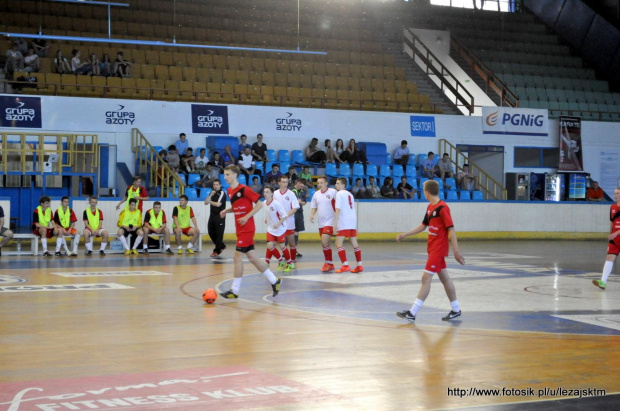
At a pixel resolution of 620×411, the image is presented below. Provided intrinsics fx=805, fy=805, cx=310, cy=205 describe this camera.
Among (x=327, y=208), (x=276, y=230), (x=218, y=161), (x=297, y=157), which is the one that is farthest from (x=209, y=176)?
(x=276, y=230)

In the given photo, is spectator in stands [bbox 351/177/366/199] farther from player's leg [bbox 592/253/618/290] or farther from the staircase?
player's leg [bbox 592/253/618/290]

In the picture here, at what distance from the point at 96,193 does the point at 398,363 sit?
19910 millimetres

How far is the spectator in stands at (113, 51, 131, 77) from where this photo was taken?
97.0ft

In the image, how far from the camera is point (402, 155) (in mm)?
31656

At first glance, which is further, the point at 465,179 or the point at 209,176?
the point at 465,179

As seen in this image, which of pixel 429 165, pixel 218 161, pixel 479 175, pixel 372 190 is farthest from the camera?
pixel 479 175

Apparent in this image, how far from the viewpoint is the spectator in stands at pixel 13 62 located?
27781mm

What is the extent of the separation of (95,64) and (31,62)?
86.7 inches

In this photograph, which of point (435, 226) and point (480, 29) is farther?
point (480, 29)

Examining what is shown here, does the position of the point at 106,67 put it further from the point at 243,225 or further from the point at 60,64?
the point at 243,225

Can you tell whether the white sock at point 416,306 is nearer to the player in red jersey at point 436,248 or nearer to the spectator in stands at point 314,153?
the player in red jersey at point 436,248

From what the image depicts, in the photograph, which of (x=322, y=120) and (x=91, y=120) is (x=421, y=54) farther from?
(x=91, y=120)

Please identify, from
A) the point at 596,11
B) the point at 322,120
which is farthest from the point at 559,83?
the point at 322,120

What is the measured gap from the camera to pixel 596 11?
40.6m
